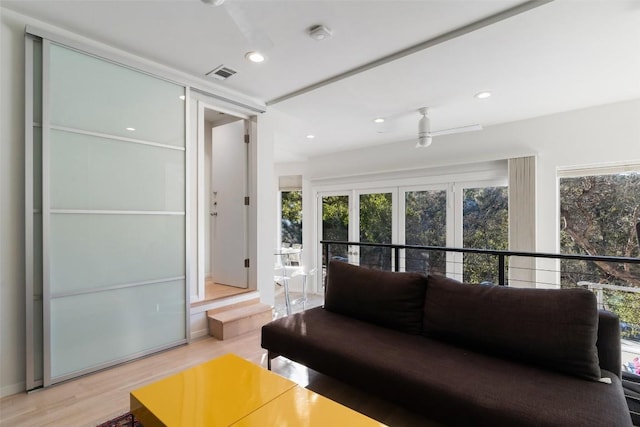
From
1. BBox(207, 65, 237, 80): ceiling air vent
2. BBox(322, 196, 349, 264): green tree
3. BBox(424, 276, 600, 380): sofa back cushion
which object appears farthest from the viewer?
BBox(322, 196, 349, 264): green tree

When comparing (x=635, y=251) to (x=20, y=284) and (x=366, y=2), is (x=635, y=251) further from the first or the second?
(x=20, y=284)

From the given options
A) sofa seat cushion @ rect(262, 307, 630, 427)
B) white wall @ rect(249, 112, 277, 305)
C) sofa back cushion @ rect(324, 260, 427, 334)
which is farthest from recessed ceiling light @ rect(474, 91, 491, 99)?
sofa seat cushion @ rect(262, 307, 630, 427)

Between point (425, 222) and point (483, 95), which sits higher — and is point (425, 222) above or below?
below

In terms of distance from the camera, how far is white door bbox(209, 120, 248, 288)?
364cm

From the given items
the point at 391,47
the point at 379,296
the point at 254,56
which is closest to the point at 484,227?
the point at 379,296

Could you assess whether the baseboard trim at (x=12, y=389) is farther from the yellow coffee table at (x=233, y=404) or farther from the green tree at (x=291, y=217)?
the green tree at (x=291, y=217)

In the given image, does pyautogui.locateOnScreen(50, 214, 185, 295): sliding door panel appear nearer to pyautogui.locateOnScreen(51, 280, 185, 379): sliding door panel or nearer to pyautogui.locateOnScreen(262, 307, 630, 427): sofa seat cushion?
pyautogui.locateOnScreen(51, 280, 185, 379): sliding door panel

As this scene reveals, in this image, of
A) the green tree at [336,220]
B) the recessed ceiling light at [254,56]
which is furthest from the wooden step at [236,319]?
the green tree at [336,220]

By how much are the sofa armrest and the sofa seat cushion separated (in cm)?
9

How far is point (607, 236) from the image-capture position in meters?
3.48

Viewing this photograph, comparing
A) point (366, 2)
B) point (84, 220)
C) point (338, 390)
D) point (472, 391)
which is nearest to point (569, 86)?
point (366, 2)

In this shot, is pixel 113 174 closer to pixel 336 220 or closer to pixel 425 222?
pixel 336 220

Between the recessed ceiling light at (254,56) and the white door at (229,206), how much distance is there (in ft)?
3.91

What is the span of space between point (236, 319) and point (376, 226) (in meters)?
3.06
